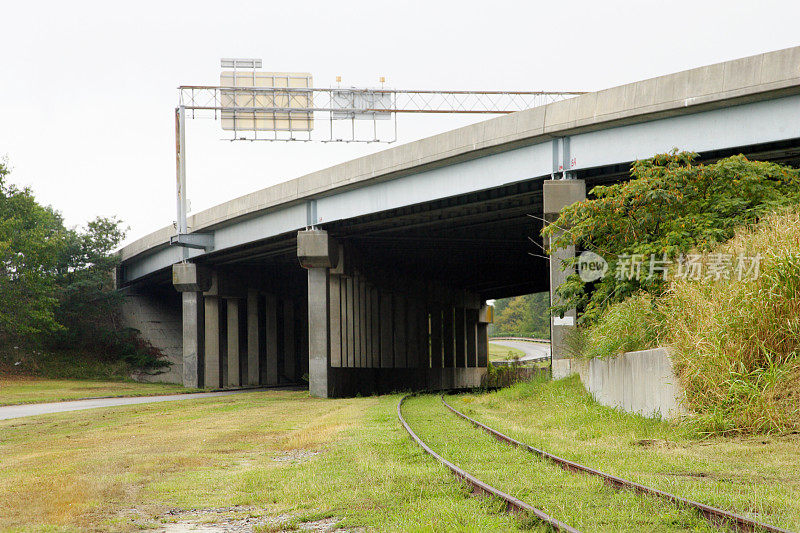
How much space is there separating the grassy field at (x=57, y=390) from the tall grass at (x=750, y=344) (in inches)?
1247

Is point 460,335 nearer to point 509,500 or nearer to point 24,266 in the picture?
point 24,266

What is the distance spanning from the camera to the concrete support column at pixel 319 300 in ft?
133

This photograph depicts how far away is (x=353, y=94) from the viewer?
137 ft

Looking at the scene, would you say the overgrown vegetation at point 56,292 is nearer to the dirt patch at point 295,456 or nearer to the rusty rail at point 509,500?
the dirt patch at point 295,456

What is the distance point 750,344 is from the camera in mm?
13906

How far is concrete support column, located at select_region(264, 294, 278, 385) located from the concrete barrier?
138 ft

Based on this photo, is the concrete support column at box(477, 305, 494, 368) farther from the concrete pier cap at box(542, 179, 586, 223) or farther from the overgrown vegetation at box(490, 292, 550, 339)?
the overgrown vegetation at box(490, 292, 550, 339)

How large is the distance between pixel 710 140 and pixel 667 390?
38.4ft

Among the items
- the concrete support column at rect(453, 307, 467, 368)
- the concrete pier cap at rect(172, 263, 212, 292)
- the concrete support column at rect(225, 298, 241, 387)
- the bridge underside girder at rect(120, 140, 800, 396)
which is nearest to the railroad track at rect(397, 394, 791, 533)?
the bridge underside girder at rect(120, 140, 800, 396)

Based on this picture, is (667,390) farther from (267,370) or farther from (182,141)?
(267,370)

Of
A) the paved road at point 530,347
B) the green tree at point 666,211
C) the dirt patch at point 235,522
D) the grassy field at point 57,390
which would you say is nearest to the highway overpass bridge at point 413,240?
the green tree at point 666,211

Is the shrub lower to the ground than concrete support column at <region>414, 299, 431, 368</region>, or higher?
higher

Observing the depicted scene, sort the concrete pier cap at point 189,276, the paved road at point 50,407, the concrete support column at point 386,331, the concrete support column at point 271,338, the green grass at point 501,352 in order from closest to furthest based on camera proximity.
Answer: the paved road at point 50,407
the concrete support column at point 386,331
the concrete pier cap at point 189,276
the concrete support column at point 271,338
the green grass at point 501,352

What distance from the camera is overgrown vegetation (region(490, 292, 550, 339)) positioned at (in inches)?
6097
